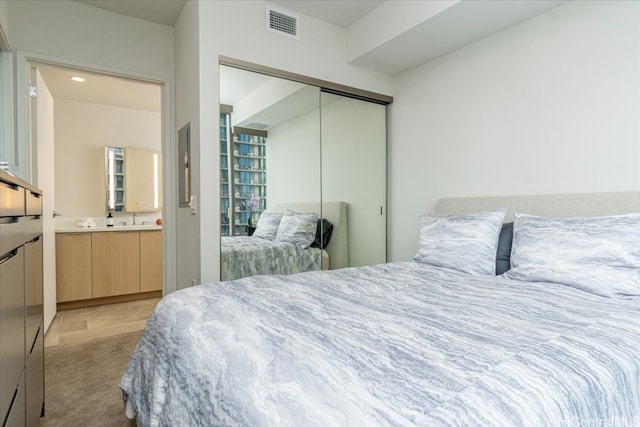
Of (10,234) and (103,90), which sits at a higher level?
(103,90)

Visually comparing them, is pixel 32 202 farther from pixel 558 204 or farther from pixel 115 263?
pixel 115 263

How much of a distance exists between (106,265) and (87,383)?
2282mm

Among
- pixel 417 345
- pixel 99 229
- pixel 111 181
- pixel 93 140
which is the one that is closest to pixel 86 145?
pixel 93 140

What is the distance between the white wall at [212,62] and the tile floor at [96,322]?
1042 mm

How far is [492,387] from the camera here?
727mm

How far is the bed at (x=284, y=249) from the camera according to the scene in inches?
103

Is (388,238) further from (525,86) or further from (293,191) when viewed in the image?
(525,86)

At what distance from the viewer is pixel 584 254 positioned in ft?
5.57

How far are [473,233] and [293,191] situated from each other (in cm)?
144

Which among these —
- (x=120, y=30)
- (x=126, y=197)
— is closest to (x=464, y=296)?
(x=120, y=30)

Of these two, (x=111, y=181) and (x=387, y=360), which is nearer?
(x=387, y=360)

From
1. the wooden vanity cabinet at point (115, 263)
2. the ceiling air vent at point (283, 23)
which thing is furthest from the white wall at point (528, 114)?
the wooden vanity cabinet at point (115, 263)

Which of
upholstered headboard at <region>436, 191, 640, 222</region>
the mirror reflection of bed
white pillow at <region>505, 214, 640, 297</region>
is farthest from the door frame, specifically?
white pillow at <region>505, 214, 640, 297</region>

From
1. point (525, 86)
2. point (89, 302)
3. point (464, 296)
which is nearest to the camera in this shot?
point (464, 296)
